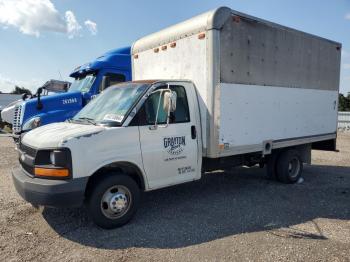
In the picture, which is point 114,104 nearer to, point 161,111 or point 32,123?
point 161,111

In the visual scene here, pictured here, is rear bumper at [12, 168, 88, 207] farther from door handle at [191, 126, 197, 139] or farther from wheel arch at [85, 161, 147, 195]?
door handle at [191, 126, 197, 139]

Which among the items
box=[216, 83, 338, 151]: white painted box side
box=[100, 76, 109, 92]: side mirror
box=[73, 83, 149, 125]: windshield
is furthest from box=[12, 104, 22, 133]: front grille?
box=[216, 83, 338, 151]: white painted box side

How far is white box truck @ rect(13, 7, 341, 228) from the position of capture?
15.4 feet

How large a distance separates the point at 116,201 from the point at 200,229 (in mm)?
1251

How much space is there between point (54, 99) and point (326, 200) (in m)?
6.54

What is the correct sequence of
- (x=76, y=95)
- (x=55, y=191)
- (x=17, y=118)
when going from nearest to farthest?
1. (x=55, y=191)
2. (x=17, y=118)
3. (x=76, y=95)

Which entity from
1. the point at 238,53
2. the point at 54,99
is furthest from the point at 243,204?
the point at 54,99

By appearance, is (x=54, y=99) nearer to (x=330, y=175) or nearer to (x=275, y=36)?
(x=275, y=36)

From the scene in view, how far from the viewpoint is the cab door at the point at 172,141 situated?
5262mm

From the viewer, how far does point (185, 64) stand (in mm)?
6133

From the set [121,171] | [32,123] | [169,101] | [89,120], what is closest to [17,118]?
[32,123]

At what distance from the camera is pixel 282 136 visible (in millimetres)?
7219

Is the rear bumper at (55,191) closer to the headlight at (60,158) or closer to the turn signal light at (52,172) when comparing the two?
the turn signal light at (52,172)

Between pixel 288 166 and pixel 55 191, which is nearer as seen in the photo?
pixel 55 191
